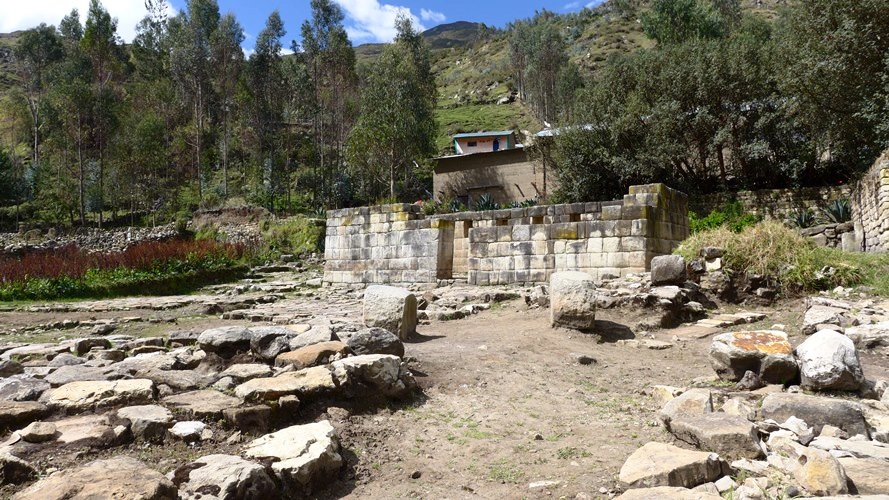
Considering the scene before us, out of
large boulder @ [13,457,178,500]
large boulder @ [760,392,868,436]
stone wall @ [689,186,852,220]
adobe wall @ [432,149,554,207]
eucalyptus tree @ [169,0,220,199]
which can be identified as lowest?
large boulder @ [760,392,868,436]

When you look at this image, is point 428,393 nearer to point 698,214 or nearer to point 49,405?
point 49,405

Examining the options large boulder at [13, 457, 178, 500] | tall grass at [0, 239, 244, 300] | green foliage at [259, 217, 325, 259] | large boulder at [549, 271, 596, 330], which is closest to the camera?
large boulder at [13, 457, 178, 500]

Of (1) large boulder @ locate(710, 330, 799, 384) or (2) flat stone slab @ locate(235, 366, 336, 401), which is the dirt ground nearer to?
(2) flat stone slab @ locate(235, 366, 336, 401)

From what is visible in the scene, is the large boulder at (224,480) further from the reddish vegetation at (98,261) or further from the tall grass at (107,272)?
the reddish vegetation at (98,261)

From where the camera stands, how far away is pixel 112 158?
39.8m

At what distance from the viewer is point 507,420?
15.4 ft

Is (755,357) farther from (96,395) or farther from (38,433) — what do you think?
(38,433)

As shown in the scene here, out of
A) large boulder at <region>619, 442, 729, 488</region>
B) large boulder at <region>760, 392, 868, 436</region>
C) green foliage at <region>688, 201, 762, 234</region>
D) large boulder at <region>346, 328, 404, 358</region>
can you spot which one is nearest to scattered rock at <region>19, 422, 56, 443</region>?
large boulder at <region>346, 328, 404, 358</region>

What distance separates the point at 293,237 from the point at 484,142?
18403 mm

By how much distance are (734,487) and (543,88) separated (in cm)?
5332

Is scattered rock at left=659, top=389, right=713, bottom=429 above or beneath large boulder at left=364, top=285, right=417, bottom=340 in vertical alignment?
beneath

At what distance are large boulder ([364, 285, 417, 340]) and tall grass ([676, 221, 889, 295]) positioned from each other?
518cm

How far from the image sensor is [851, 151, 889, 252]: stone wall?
12.3 meters

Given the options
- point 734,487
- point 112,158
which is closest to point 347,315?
point 734,487
